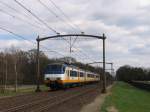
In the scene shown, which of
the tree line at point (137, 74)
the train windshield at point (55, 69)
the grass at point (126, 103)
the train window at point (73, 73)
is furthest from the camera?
the tree line at point (137, 74)

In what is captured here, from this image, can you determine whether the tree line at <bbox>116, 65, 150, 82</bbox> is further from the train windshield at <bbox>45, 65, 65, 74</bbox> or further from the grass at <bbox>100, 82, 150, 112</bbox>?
the grass at <bbox>100, 82, 150, 112</bbox>

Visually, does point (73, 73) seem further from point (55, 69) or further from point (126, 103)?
point (126, 103)

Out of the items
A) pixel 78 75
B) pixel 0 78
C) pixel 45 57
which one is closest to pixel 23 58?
pixel 45 57

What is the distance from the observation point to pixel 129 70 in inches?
6747

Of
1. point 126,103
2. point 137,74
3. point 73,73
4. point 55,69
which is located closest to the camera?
point 126,103

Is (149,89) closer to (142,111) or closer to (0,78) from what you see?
(0,78)

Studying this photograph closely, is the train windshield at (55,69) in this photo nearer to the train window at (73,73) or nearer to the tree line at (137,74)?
the train window at (73,73)

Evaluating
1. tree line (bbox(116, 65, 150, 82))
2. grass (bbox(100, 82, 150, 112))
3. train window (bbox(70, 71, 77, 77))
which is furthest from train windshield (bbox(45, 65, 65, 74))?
tree line (bbox(116, 65, 150, 82))

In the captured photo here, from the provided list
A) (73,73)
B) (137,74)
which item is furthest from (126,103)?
(137,74)

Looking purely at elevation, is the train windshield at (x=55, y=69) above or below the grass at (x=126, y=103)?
above

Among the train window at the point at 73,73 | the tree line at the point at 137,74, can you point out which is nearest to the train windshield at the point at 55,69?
the train window at the point at 73,73

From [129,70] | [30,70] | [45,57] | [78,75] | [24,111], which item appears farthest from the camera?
[129,70]

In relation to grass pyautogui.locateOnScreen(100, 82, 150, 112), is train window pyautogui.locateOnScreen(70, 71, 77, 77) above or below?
above

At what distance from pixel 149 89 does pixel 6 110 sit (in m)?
44.5
